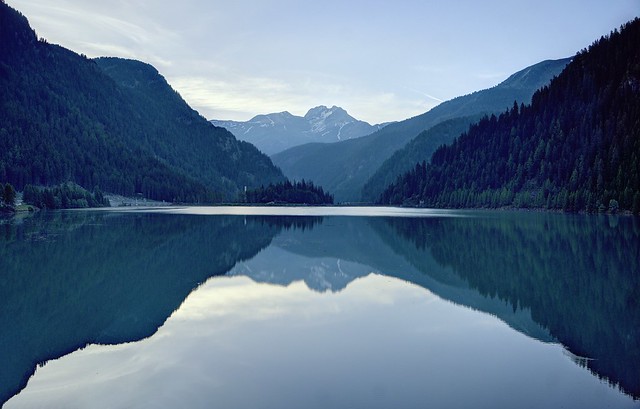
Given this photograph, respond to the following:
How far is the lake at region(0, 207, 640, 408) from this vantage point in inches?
588

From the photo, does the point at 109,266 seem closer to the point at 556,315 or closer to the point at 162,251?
the point at 162,251

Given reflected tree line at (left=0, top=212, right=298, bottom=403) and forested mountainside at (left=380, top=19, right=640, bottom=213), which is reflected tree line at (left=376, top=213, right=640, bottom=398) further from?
forested mountainside at (left=380, top=19, right=640, bottom=213)

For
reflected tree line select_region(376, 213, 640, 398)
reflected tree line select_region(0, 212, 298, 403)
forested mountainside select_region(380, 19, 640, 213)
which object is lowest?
reflected tree line select_region(0, 212, 298, 403)

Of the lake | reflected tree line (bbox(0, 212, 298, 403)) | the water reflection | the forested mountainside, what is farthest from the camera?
the forested mountainside

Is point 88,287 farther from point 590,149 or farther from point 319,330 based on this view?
point 590,149

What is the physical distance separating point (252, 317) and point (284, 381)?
942 cm

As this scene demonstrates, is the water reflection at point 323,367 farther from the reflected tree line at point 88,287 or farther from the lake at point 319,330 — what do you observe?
the reflected tree line at point 88,287

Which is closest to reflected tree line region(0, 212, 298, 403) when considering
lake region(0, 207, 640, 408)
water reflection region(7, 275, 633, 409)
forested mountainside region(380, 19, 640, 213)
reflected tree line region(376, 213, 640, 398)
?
lake region(0, 207, 640, 408)

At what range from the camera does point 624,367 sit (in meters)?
17.0

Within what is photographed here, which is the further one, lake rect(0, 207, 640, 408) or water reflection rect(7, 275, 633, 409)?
lake rect(0, 207, 640, 408)

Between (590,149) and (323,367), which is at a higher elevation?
(590,149)

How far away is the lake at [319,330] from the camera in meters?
14.9

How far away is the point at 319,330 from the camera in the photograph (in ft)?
72.4

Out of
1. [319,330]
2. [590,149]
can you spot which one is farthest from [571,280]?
[590,149]
